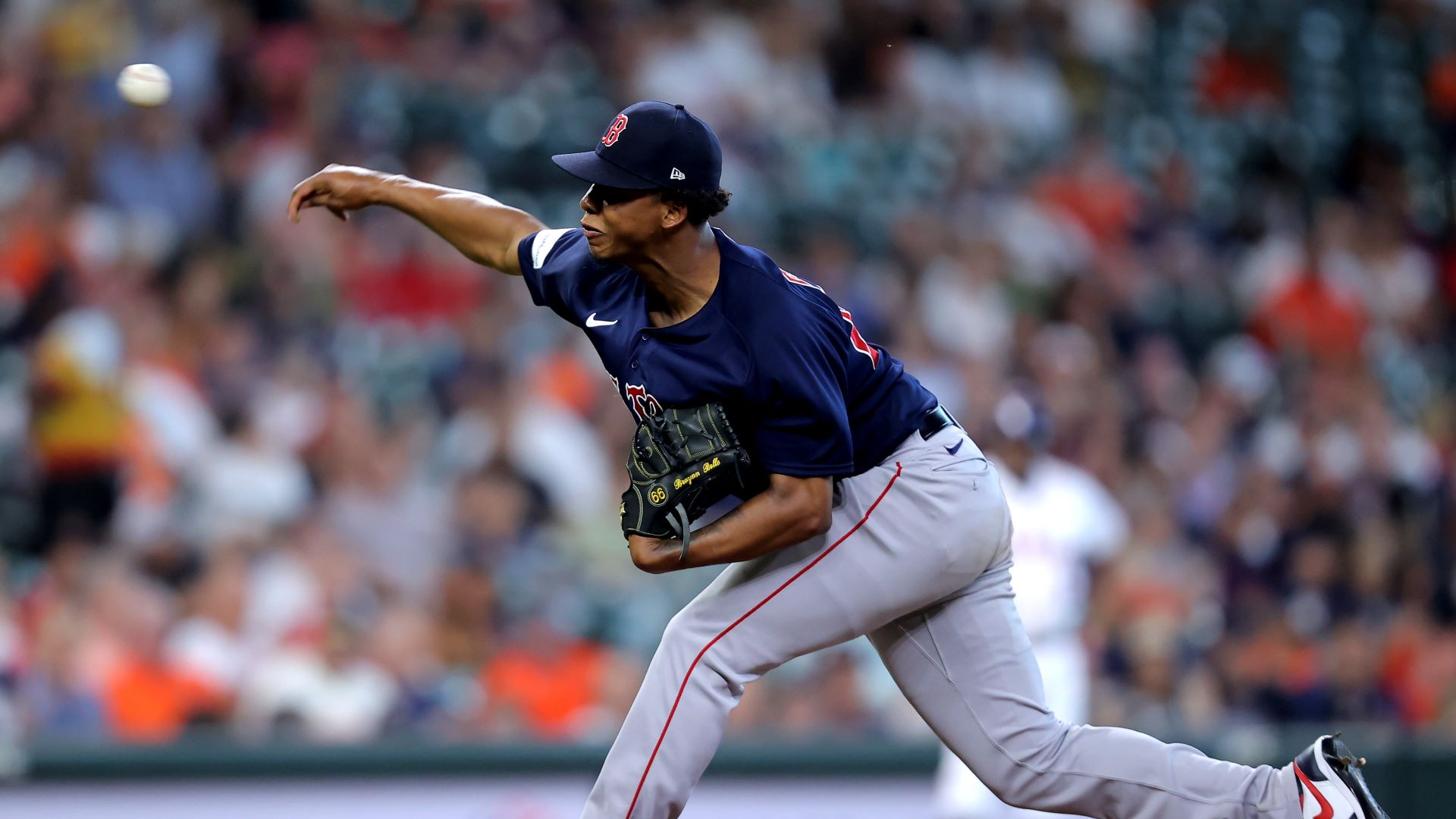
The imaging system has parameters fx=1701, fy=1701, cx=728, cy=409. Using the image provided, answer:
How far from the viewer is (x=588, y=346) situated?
27.8ft

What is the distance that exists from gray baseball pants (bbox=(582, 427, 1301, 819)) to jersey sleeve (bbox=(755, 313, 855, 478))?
0.76ft

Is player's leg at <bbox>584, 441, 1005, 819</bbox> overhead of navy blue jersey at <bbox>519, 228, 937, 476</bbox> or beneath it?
beneath

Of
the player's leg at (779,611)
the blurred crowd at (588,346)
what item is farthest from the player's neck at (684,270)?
the blurred crowd at (588,346)

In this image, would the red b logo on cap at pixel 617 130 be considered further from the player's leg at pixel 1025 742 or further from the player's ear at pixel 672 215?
the player's leg at pixel 1025 742

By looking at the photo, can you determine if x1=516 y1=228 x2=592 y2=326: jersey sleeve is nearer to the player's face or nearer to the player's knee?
the player's face

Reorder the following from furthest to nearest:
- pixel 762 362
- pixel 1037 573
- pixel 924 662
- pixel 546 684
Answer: pixel 546 684
pixel 1037 573
pixel 924 662
pixel 762 362

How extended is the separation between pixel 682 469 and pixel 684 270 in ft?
1.40

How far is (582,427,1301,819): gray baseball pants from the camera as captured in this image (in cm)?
358

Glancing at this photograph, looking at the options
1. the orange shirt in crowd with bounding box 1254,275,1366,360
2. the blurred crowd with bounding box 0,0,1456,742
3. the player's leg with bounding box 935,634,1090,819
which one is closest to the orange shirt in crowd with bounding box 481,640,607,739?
the blurred crowd with bounding box 0,0,1456,742

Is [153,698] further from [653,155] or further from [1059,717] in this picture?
[653,155]

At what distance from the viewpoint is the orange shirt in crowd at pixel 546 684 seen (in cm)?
721

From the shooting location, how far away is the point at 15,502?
744 cm

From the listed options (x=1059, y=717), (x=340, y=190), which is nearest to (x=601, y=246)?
(x=340, y=190)

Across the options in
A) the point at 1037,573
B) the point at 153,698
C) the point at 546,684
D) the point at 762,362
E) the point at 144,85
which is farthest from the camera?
the point at 546,684
